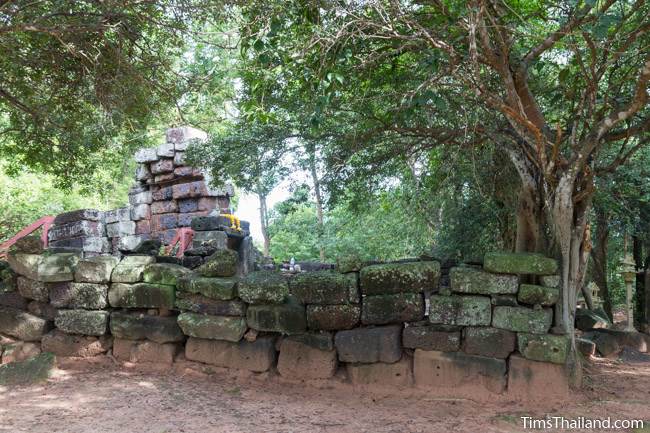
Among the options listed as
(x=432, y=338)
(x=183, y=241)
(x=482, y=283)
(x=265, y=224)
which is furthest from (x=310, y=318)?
(x=265, y=224)

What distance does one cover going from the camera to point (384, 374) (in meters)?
5.64

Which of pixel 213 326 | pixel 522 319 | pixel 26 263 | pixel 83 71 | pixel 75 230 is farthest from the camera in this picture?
pixel 75 230

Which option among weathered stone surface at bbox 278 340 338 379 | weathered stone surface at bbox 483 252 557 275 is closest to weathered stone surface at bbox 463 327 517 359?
weathered stone surface at bbox 483 252 557 275

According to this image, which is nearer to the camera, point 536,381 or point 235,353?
point 536,381

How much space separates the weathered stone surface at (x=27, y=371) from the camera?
589 cm

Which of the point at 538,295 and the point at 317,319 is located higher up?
the point at 538,295

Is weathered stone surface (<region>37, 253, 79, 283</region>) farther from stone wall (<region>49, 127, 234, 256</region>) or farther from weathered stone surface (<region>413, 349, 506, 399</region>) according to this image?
stone wall (<region>49, 127, 234, 256</region>)

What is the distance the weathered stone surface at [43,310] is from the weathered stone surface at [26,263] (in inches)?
14.4

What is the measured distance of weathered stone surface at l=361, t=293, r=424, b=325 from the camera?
5578mm

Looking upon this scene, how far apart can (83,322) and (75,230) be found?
751 centimetres

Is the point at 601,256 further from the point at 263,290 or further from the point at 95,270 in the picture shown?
the point at 95,270

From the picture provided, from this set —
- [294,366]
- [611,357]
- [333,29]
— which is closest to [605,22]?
[333,29]

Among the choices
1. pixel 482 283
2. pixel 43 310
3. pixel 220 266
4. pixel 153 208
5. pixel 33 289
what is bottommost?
pixel 43 310

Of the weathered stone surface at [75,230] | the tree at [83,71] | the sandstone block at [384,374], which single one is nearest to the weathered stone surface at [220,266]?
the sandstone block at [384,374]
